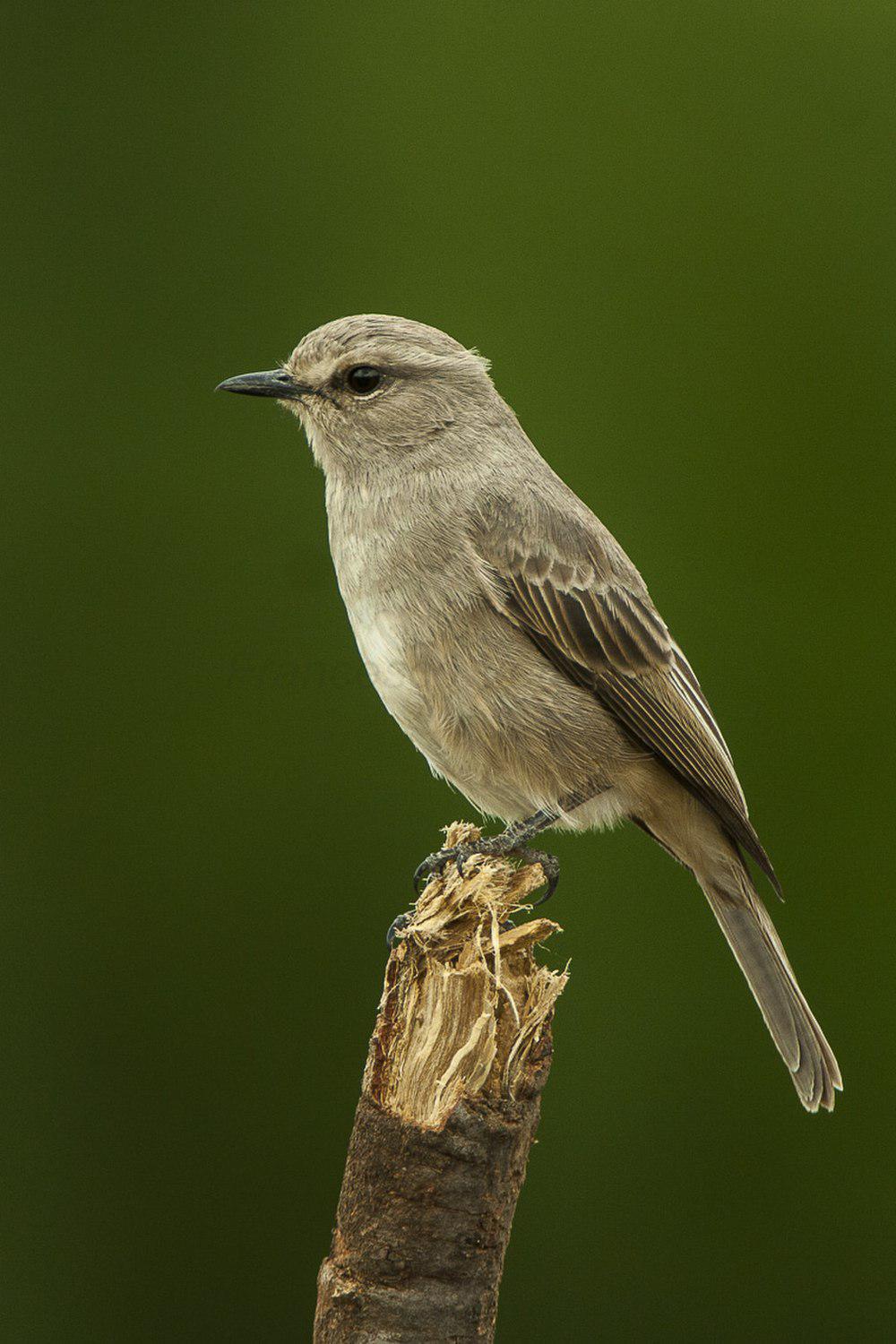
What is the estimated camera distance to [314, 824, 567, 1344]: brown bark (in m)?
2.99

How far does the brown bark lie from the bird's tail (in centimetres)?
137

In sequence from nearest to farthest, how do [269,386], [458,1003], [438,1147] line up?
[438,1147]
[458,1003]
[269,386]

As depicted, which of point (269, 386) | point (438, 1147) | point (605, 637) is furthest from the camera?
point (269, 386)

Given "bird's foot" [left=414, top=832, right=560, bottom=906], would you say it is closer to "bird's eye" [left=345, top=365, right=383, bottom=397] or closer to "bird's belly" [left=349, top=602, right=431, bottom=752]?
"bird's belly" [left=349, top=602, right=431, bottom=752]

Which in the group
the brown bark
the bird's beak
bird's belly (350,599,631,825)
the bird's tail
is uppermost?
the bird's beak

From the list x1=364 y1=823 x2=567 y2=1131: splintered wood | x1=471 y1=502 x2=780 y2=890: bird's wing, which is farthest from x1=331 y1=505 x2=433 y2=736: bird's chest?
x1=364 y1=823 x2=567 y2=1131: splintered wood

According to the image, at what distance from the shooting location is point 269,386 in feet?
14.8

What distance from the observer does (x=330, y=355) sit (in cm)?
448

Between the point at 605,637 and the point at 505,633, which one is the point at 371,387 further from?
the point at 605,637

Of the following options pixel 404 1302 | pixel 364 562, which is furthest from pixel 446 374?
pixel 404 1302

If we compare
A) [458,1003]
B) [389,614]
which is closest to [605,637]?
[389,614]

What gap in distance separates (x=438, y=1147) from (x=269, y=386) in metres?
2.50

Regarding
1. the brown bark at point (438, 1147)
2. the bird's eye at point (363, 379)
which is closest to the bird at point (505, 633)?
the bird's eye at point (363, 379)

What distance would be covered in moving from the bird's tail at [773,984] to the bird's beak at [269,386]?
206cm
